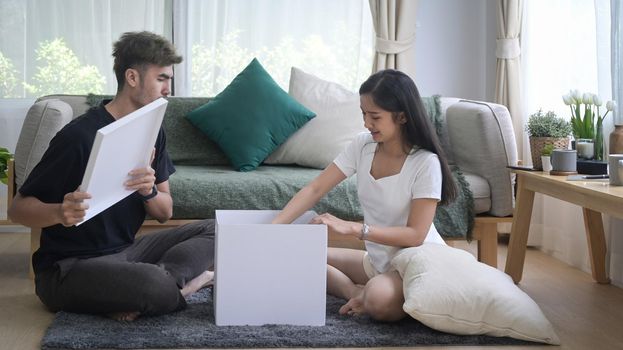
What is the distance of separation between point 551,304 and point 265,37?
2486 millimetres

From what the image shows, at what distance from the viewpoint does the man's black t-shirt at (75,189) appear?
102 inches

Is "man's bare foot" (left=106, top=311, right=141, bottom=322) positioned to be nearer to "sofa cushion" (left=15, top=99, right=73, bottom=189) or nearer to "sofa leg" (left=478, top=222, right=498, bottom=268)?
"sofa cushion" (left=15, top=99, right=73, bottom=189)

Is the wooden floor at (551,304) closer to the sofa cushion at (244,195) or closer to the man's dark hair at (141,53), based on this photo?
the sofa cushion at (244,195)

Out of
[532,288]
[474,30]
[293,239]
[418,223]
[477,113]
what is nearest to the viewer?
[293,239]

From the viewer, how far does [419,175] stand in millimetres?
2779

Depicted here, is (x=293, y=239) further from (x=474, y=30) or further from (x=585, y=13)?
(x=474, y=30)

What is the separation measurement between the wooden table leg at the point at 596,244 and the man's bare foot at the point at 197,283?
5.05ft

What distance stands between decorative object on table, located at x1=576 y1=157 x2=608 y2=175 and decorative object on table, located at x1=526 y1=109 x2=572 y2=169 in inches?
7.0

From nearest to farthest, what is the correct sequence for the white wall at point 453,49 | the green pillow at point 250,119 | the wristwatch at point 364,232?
the wristwatch at point 364,232 → the green pillow at point 250,119 → the white wall at point 453,49

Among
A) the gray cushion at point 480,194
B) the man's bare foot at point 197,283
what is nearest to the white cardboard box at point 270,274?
the man's bare foot at point 197,283

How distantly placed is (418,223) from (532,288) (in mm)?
913

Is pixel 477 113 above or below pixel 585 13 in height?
below

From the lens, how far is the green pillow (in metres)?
3.90

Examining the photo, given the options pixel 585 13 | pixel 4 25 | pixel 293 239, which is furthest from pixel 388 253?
pixel 4 25
